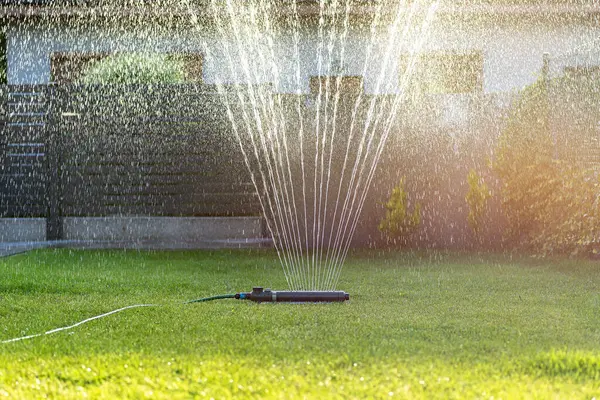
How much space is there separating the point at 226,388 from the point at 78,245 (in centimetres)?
573

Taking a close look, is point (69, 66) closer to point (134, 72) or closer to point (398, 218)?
point (134, 72)

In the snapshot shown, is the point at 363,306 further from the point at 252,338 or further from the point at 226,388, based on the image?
the point at 226,388

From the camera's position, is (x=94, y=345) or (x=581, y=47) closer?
(x=94, y=345)

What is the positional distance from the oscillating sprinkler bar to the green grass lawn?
0.06m

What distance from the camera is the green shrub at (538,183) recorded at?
6.38m

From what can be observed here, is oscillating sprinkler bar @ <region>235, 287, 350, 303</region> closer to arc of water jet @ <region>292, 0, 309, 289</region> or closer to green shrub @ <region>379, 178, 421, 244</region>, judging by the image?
arc of water jet @ <region>292, 0, 309, 289</region>

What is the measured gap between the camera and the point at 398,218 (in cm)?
742

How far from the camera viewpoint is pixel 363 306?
13.2 ft

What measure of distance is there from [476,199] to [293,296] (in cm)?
392

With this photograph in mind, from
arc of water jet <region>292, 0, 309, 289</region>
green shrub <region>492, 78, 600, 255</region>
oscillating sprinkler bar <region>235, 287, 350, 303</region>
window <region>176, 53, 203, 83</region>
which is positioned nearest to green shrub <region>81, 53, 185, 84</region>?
window <region>176, 53, 203, 83</region>

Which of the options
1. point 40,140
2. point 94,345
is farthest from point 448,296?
point 40,140

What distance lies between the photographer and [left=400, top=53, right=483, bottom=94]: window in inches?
448

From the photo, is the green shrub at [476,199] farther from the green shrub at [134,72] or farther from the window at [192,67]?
the window at [192,67]

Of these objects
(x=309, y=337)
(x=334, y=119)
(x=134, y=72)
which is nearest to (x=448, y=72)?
(x=334, y=119)
